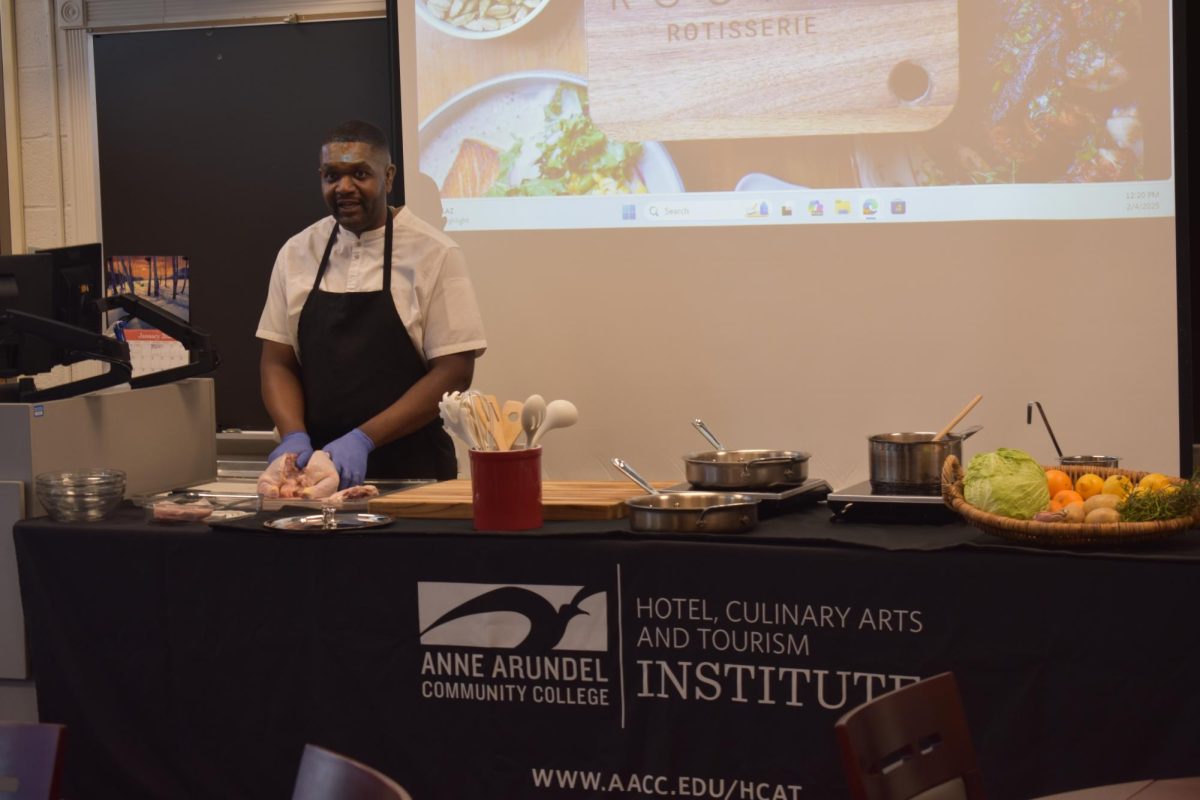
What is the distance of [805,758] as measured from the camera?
2.39 m

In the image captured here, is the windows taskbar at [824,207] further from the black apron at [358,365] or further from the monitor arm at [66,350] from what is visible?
the monitor arm at [66,350]

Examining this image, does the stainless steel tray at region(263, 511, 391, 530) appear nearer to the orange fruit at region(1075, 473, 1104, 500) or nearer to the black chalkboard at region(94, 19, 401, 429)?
the orange fruit at region(1075, 473, 1104, 500)

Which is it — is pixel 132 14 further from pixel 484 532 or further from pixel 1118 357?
pixel 1118 357

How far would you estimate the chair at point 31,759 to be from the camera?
1646 mm

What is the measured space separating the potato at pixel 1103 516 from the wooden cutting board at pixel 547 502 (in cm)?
85

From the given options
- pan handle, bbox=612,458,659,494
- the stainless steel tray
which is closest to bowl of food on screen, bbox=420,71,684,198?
pan handle, bbox=612,458,659,494

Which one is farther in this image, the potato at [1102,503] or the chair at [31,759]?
the potato at [1102,503]

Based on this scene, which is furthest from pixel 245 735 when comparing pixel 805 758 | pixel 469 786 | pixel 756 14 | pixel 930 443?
pixel 756 14

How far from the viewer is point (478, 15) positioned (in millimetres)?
4293

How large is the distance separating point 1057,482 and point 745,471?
58cm

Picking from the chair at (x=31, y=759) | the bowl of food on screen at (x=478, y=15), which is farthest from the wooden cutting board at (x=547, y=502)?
the bowl of food on screen at (x=478, y=15)

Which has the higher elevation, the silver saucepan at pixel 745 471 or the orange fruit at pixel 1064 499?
the silver saucepan at pixel 745 471

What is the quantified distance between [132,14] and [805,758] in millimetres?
3689

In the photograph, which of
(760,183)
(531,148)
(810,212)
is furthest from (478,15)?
(810,212)
